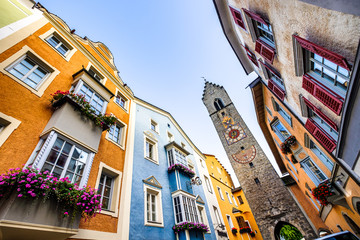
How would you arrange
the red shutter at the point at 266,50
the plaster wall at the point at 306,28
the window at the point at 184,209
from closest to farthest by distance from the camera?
the plaster wall at the point at 306,28
the red shutter at the point at 266,50
the window at the point at 184,209

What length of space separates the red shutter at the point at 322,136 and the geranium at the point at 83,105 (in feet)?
27.3

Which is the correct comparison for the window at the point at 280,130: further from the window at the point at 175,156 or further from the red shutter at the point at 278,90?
the window at the point at 175,156

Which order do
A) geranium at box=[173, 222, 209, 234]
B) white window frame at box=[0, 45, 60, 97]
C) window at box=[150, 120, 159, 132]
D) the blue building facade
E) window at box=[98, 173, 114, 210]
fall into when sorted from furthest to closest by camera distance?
window at box=[150, 120, 159, 132]
geranium at box=[173, 222, 209, 234]
the blue building facade
window at box=[98, 173, 114, 210]
white window frame at box=[0, 45, 60, 97]

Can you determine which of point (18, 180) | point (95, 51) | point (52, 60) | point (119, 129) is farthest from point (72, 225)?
point (95, 51)

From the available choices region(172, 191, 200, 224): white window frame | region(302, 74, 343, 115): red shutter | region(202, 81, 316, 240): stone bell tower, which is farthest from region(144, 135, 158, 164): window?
region(202, 81, 316, 240): stone bell tower

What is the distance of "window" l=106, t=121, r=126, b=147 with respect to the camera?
835 cm

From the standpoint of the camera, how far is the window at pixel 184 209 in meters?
8.66

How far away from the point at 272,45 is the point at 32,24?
10.7 m

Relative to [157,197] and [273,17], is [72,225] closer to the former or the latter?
[157,197]

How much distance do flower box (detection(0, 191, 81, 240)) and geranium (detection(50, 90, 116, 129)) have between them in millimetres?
3329

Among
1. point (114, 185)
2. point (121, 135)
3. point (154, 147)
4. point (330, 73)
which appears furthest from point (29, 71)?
point (330, 73)

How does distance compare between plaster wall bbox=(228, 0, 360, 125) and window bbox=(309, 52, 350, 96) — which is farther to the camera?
window bbox=(309, 52, 350, 96)

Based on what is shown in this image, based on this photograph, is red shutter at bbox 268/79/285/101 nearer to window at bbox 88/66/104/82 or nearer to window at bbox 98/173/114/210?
window at bbox 98/173/114/210

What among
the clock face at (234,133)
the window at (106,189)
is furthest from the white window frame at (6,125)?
the clock face at (234,133)
